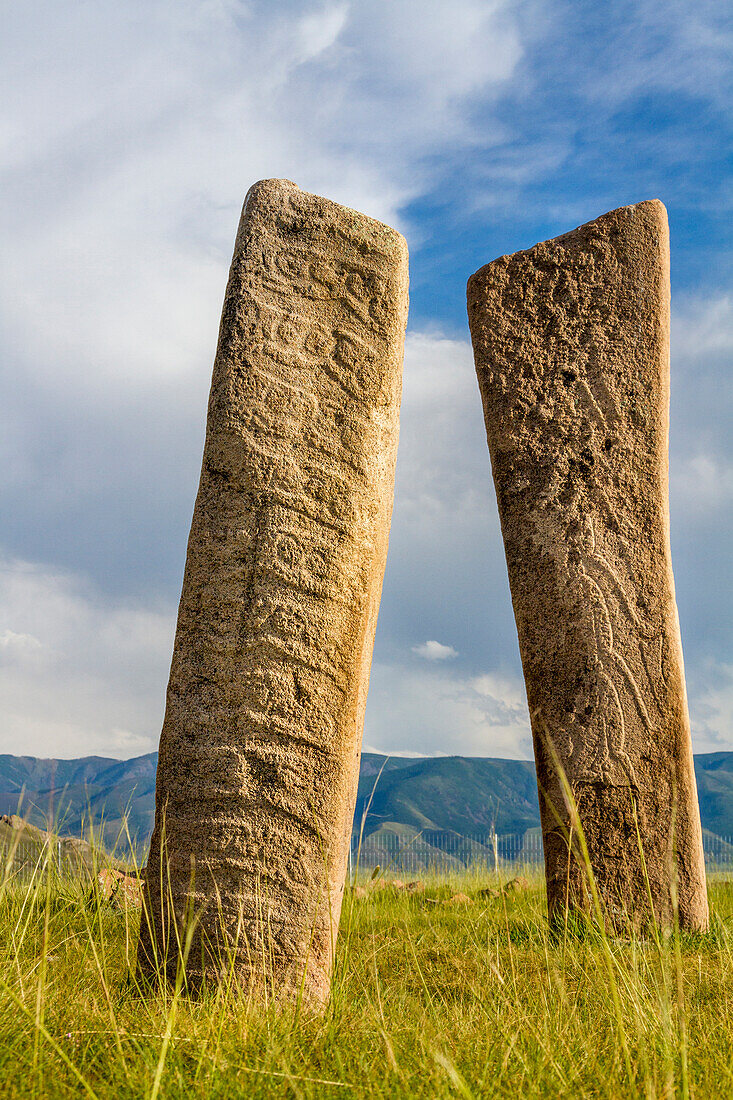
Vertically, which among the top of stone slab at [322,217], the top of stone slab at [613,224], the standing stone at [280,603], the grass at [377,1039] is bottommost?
the grass at [377,1039]

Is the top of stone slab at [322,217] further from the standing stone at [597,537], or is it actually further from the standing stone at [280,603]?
the standing stone at [597,537]

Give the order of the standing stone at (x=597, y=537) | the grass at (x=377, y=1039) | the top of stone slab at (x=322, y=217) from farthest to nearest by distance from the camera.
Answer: the standing stone at (x=597, y=537) → the top of stone slab at (x=322, y=217) → the grass at (x=377, y=1039)

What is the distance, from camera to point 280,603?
2844mm

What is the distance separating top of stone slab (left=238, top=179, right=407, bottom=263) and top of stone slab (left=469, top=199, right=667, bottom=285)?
167 cm

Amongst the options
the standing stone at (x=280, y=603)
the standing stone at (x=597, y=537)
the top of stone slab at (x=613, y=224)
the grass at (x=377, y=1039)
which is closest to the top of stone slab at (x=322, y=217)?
Answer: the standing stone at (x=280, y=603)

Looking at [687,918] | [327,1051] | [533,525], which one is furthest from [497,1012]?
[533,525]

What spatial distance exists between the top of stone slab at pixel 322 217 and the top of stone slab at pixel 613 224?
1.67 metres

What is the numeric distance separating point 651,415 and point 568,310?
718mm

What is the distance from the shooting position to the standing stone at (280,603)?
2.70m

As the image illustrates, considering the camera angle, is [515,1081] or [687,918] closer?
[515,1081]

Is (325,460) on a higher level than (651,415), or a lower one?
lower

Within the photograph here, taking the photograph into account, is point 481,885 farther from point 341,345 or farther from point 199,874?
point 341,345

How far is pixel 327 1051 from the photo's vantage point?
2006mm

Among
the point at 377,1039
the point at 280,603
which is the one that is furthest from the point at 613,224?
the point at 377,1039
